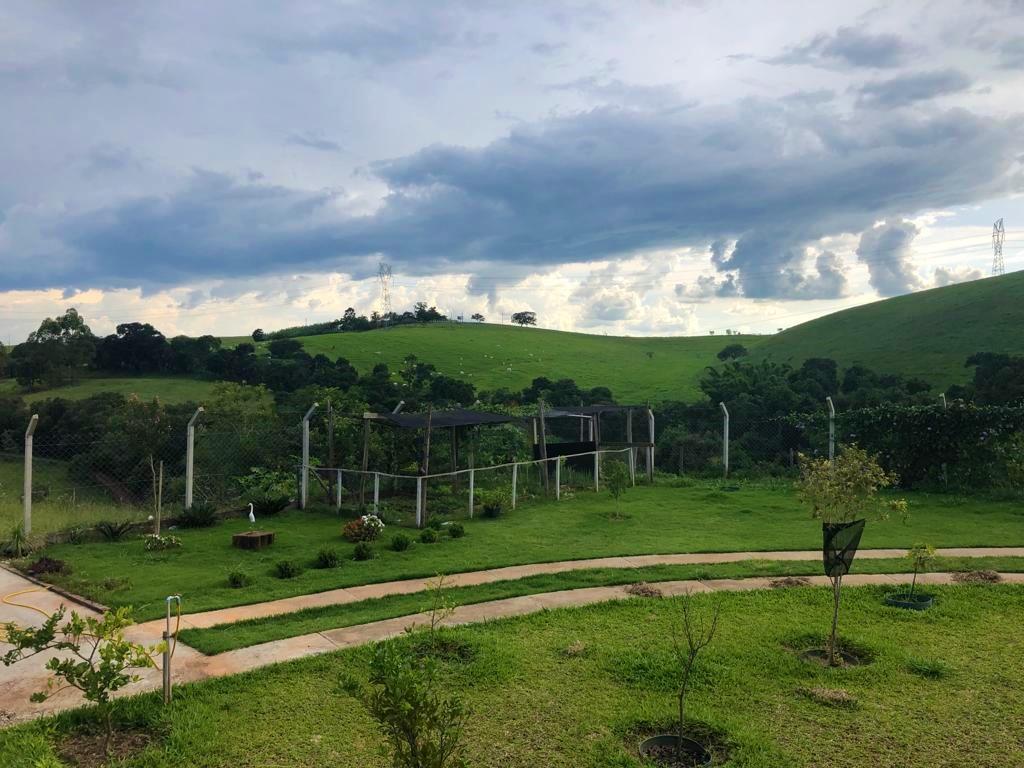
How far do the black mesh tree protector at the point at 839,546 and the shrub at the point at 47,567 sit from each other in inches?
377

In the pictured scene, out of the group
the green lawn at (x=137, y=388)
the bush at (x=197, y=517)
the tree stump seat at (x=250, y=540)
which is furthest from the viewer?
the green lawn at (x=137, y=388)

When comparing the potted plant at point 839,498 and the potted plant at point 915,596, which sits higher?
the potted plant at point 839,498

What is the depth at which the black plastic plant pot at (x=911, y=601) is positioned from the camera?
318 inches

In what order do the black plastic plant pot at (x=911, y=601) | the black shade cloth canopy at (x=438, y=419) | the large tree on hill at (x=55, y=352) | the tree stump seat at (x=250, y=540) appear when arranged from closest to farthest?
the black plastic plant pot at (x=911, y=601) < the tree stump seat at (x=250, y=540) < the black shade cloth canopy at (x=438, y=419) < the large tree on hill at (x=55, y=352)

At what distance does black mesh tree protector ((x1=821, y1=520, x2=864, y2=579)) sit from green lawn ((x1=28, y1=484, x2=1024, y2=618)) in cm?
424

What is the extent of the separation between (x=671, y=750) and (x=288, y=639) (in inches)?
156

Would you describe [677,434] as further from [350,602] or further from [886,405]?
[350,602]

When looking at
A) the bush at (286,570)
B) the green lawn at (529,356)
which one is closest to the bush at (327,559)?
the bush at (286,570)

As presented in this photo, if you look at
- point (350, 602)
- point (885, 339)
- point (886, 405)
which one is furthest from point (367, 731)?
point (885, 339)

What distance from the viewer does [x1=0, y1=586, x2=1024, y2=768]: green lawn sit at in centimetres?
479

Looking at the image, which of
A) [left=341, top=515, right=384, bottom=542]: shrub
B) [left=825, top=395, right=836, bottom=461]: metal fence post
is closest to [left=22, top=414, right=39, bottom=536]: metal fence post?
[left=341, top=515, right=384, bottom=542]: shrub

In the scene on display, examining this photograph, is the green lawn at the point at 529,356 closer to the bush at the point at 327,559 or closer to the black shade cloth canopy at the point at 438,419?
the black shade cloth canopy at the point at 438,419

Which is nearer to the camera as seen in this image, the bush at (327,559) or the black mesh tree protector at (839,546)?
the black mesh tree protector at (839,546)

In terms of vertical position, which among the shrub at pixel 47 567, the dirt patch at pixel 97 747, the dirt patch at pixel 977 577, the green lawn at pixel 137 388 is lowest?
the dirt patch at pixel 977 577
